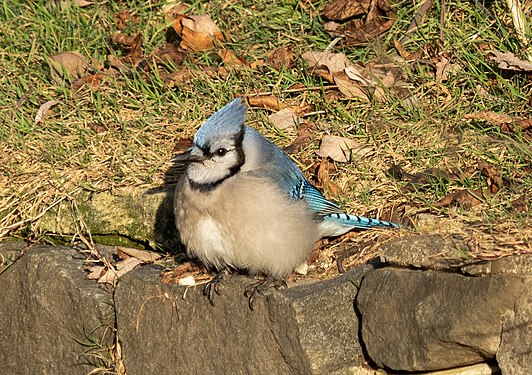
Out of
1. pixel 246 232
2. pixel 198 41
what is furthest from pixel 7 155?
pixel 246 232

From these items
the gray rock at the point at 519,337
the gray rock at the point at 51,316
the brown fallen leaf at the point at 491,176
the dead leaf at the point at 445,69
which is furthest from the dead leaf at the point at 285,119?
the gray rock at the point at 519,337

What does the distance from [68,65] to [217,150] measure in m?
1.99

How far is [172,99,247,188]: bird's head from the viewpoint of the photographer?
13.9 feet

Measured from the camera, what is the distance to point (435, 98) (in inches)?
196

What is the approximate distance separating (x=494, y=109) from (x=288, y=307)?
1.76 m

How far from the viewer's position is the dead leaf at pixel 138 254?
15.1 feet

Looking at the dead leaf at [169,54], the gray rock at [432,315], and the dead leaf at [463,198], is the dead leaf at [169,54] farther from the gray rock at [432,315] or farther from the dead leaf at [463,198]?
the gray rock at [432,315]

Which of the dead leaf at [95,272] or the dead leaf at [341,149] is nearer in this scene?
the dead leaf at [95,272]

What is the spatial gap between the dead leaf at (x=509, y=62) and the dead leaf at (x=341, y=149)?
33.0 inches

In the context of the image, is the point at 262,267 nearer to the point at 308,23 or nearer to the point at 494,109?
the point at 494,109

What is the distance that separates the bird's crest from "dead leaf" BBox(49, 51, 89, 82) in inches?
71.9

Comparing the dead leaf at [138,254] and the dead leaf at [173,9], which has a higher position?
the dead leaf at [173,9]

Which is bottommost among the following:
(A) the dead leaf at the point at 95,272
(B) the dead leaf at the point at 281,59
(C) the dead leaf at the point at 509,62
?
(A) the dead leaf at the point at 95,272

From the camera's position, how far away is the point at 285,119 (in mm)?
5125
